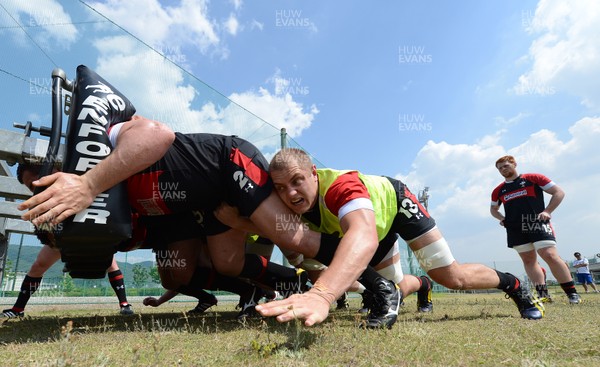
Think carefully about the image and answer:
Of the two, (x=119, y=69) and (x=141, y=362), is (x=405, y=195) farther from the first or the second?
(x=119, y=69)

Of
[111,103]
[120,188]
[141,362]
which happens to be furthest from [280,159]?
[141,362]

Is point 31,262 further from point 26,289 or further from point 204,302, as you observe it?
point 204,302

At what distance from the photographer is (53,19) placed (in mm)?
6688

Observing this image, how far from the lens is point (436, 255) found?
298 centimetres

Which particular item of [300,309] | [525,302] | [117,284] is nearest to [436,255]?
[525,302]

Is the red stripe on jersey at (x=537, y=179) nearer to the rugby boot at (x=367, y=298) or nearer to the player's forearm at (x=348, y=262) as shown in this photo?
the rugby boot at (x=367, y=298)

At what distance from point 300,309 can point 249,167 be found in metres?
1.33

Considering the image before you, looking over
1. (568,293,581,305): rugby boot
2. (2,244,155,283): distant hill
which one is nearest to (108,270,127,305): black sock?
(568,293,581,305): rugby boot

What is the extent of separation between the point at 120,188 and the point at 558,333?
270cm

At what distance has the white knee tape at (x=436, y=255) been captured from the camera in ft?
9.70

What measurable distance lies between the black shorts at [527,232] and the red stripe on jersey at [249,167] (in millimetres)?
4587

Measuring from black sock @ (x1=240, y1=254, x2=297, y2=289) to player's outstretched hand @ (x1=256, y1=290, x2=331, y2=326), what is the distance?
1.95m

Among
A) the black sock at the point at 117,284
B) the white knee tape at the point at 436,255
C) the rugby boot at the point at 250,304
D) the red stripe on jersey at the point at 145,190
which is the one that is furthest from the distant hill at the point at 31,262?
the white knee tape at the point at 436,255

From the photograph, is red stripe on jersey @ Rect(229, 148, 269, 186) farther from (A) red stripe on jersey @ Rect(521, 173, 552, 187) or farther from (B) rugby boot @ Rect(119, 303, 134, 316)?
(A) red stripe on jersey @ Rect(521, 173, 552, 187)
